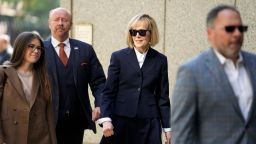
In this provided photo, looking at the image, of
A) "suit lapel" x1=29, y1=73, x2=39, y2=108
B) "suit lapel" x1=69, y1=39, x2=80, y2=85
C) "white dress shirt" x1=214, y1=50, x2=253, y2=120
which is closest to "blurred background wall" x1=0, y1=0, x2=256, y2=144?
"suit lapel" x1=69, y1=39, x2=80, y2=85

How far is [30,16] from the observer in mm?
55688

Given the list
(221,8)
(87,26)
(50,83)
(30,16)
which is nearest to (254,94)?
(221,8)

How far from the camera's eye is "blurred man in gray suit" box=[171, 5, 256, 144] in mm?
4320

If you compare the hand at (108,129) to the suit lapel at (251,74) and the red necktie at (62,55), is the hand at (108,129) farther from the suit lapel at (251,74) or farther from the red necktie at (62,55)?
the suit lapel at (251,74)

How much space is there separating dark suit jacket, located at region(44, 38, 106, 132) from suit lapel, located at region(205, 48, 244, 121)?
2810mm

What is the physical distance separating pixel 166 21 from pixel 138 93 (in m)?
2.88

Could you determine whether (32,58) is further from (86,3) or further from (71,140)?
(86,3)

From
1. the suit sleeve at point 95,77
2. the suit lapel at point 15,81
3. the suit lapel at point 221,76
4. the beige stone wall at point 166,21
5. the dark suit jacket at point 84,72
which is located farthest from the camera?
the beige stone wall at point 166,21

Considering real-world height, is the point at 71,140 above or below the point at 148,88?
below

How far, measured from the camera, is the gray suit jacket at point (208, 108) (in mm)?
4312

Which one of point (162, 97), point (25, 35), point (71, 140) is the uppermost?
point (25, 35)

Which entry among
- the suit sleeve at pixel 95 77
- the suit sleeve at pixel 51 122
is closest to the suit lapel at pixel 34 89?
the suit sleeve at pixel 51 122

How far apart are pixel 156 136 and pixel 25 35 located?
5.12ft

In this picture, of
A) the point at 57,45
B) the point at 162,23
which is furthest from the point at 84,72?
the point at 162,23
